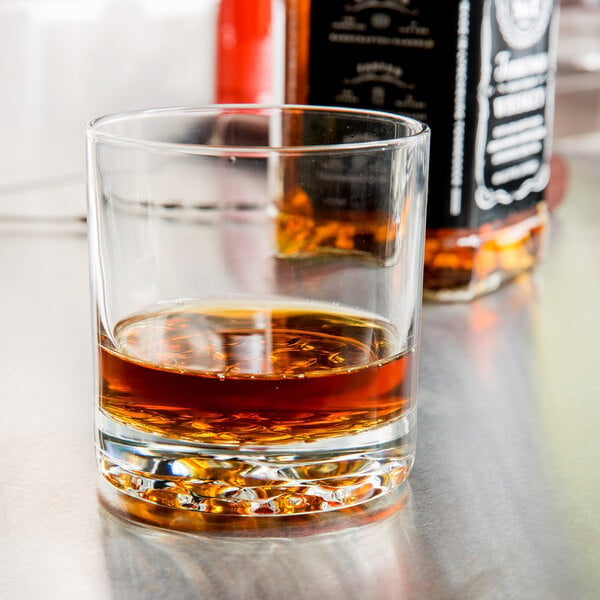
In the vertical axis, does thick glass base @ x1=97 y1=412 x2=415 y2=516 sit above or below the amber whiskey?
below

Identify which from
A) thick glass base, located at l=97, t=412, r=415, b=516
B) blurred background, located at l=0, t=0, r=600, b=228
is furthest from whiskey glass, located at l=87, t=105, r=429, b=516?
blurred background, located at l=0, t=0, r=600, b=228

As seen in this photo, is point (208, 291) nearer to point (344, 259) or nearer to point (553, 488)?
point (344, 259)

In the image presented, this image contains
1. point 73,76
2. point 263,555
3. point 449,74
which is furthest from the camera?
point 73,76

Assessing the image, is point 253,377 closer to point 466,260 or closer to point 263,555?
point 263,555

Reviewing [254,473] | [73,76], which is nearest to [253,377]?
[254,473]

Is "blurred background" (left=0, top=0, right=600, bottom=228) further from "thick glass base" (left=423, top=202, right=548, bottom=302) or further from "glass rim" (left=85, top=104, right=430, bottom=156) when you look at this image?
"glass rim" (left=85, top=104, right=430, bottom=156)

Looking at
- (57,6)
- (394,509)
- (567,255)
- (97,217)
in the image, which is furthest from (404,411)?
(57,6)

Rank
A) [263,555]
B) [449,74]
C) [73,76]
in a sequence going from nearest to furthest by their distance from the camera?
1. [263,555]
2. [449,74]
3. [73,76]
